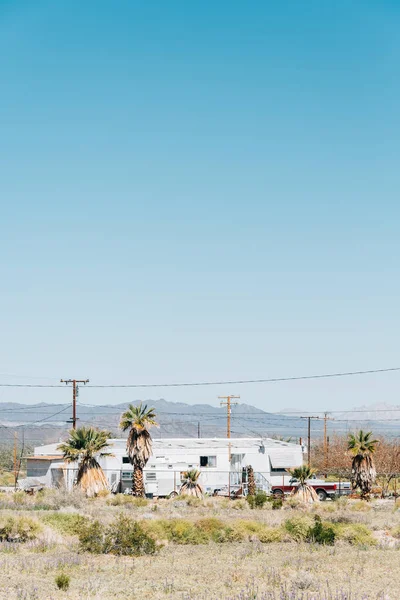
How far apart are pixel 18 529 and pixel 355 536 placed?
1197 cm

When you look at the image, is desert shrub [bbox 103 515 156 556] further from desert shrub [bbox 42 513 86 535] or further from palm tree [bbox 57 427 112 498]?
palm tree [bbox 57 427 112 498]

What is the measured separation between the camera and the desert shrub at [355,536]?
27.9 m

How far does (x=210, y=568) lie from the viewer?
2162 cm

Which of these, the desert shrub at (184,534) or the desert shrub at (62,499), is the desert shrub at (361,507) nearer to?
the desert shrub at (62,499)

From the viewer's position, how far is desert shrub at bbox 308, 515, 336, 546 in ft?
91.3

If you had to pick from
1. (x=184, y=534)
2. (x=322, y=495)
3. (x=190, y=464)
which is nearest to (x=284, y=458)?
(x=322, y=495)

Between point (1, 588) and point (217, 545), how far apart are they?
11.5 meters

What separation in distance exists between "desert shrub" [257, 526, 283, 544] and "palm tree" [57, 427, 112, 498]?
23.3 metres

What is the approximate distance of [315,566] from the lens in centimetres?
2128

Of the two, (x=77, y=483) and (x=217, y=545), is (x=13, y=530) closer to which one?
(x=217, y=545)

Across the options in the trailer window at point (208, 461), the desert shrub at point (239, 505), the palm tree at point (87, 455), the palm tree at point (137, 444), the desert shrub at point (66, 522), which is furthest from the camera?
the trailer window at point (208, 461)

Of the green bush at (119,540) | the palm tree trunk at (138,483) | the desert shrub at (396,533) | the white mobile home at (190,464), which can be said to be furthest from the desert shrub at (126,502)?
the green bush at (119,540)

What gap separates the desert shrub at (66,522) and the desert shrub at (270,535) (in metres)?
6.71

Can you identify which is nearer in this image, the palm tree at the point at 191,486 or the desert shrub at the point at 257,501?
the desert shrub at the point at 257,501
